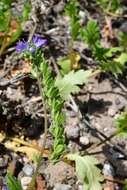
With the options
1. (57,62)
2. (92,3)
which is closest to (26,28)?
(57,62)

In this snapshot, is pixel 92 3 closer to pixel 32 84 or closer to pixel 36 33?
pixel 36 33

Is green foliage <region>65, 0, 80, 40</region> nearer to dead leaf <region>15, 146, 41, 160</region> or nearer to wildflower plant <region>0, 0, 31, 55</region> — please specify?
wildflower plant <region>0, 0, 31, 55</region>

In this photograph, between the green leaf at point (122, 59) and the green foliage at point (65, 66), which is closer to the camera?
the green foliage at point (65, 66)

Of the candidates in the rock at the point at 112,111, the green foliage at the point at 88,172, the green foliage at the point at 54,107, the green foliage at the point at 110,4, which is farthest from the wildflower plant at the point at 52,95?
the green foliage at the point at 110,4

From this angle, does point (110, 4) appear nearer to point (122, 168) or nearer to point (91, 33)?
point (91, 33)

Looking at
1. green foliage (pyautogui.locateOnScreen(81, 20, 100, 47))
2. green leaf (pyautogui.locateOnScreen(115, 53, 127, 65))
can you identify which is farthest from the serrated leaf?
green leaf (pyautogui.locateOnScreen(115, 53, 127, 65))

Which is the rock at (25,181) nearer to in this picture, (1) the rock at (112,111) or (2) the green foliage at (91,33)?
(1) the rock at (112,111)
